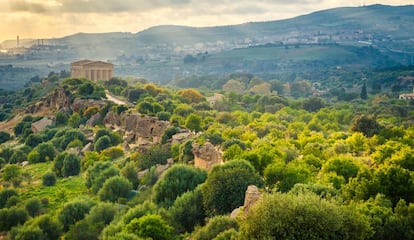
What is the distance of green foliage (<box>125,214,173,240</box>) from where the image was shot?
28.2m

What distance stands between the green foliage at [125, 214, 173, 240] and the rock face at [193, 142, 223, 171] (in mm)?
13028

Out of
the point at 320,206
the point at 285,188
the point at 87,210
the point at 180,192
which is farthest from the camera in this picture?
the point at 87,210

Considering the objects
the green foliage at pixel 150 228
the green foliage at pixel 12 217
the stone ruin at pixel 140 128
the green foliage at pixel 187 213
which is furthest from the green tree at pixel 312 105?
the green foliage at pixel 150 228

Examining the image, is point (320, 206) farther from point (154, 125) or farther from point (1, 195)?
point (154, 125)

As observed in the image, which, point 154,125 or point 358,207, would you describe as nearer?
point 358,207

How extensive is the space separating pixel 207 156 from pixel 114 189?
349 inches

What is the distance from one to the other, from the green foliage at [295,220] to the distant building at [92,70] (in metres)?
99.3

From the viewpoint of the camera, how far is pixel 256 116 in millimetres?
88688

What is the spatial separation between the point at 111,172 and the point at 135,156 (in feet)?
21.7

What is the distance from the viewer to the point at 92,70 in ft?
381

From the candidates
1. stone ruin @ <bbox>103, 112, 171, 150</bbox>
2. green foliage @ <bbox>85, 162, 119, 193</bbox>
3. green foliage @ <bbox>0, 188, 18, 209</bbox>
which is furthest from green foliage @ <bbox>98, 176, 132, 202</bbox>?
stone ruin @ <bbox>103, 112, 171, 150</bbox>

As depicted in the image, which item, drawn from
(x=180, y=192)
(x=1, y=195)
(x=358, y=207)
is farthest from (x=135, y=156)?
(x=358, y=207)

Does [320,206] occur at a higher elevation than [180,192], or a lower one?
higher

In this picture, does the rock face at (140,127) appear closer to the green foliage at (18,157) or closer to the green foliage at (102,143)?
the green foliage at (102,143)
